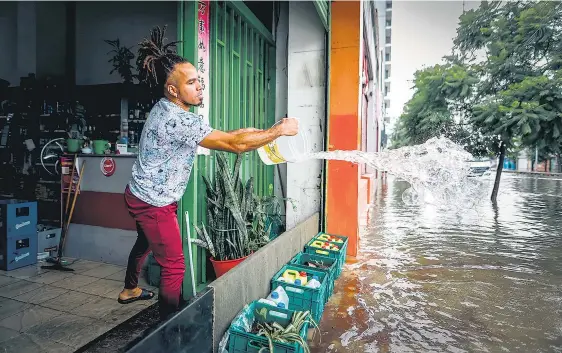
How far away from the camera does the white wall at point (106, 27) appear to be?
7.25 metres

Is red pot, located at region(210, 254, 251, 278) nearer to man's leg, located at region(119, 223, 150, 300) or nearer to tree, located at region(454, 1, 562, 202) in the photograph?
man's leg, located at region(119, 223, 150, 300)

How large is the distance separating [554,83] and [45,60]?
1262 centimetres

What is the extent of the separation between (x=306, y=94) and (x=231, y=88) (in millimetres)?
1482

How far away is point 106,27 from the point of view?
758 cm

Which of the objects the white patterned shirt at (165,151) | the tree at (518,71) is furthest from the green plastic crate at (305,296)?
the tree at (518,71)

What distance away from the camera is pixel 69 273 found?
3955 mm

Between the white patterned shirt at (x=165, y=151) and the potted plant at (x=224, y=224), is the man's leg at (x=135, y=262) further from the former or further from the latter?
the potted plant at (x=224, y=224)

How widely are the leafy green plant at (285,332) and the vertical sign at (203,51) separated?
171 centimetres

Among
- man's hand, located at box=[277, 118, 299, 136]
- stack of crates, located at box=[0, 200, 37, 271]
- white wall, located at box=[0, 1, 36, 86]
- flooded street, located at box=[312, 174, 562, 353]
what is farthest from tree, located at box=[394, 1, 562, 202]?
white wall, located at box=[0, 1, 36, 86]

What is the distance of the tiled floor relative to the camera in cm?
251

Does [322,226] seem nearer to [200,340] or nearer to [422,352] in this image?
[422,352]

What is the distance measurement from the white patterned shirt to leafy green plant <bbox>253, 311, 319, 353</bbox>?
112 centimetres

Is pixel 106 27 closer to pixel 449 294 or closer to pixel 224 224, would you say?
pixel 224 224

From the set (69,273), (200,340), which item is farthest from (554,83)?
(69,273)
